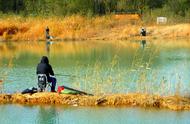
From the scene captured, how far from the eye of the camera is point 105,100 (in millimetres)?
15328

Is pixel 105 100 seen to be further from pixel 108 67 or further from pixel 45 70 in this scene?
pixel 108 67

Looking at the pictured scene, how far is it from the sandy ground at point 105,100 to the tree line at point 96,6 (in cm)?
3504

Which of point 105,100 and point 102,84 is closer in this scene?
point 105,100

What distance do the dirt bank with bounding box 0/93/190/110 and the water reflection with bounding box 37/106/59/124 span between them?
450mm

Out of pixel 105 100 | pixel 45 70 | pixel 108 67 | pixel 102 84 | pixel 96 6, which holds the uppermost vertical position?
pixel 96 6

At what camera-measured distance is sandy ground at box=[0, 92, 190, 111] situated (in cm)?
1492

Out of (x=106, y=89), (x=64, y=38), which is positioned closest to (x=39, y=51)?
(x=64, y=38)

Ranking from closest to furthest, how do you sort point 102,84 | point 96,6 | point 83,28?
point 102,84 < point 83,28 < point 96,6

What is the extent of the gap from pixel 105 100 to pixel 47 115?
5.59 feet

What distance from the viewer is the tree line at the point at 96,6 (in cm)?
5268

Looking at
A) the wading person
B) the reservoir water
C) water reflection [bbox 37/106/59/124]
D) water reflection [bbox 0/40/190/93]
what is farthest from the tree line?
water reflection [bbox 37/106/59/124]

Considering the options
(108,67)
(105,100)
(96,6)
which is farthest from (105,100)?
(96,6)

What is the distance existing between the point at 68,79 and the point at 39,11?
36.7m

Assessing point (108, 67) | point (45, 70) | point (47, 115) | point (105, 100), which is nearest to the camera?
point (47, 115)
